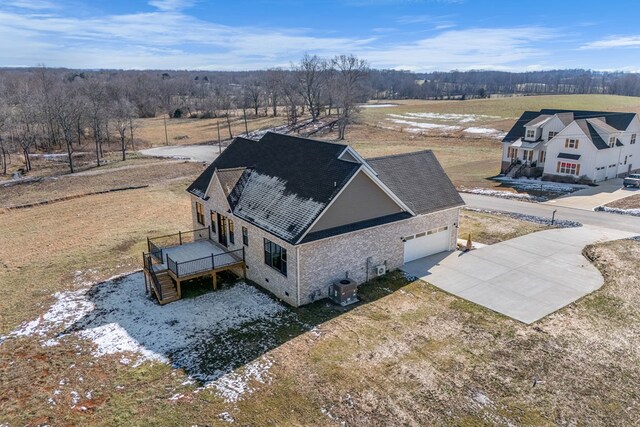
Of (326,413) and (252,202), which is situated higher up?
(252,202)

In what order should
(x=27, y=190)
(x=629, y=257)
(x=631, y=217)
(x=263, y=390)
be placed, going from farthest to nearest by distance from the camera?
1. (x=27, y=190)
2. (x=631, y=217)
3. (x=629, y=257)
4. (x=263, y=390)

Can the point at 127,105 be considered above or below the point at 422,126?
above

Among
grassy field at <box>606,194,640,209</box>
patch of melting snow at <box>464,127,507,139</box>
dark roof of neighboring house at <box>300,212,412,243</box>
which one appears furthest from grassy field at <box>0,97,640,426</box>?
patch of melting snow at <box>464,127,507,139</box>

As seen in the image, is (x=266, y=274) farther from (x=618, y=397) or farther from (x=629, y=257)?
(x=629, y=257)

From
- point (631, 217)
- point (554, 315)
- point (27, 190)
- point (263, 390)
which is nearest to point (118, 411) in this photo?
point (263, 390)

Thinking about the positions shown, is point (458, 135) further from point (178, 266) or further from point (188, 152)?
point (178, 266)

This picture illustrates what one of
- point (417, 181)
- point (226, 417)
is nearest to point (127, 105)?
point (417, 181)
